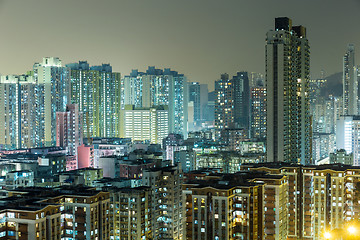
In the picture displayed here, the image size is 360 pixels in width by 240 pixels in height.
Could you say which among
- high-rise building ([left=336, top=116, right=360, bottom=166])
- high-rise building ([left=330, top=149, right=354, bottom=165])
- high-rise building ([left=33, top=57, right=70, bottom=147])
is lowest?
high-rise building ([left=330, top=149, right=354, bottom=165])

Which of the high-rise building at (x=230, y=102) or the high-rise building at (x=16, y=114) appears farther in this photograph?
the high-rise building at (x=230, y=102)

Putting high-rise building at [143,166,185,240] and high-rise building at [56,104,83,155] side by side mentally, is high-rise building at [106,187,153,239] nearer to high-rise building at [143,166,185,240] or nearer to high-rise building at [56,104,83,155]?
high-rise building at [143,166,185,240]

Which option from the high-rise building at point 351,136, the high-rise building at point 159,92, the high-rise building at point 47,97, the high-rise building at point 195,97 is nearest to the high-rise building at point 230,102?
the high-rise building at point 159,92

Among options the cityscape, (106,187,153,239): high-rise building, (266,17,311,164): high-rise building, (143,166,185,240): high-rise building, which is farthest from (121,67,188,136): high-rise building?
(106,187,153,239): high-rise building

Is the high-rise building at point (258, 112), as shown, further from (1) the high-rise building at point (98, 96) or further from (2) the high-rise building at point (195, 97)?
(2) the high-rise building at point (195, 97)

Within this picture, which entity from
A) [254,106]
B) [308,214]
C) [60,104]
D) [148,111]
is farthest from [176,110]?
[308,214]

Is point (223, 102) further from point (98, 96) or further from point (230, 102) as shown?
point (98, 96)

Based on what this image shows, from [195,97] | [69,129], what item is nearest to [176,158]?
[69,129]
